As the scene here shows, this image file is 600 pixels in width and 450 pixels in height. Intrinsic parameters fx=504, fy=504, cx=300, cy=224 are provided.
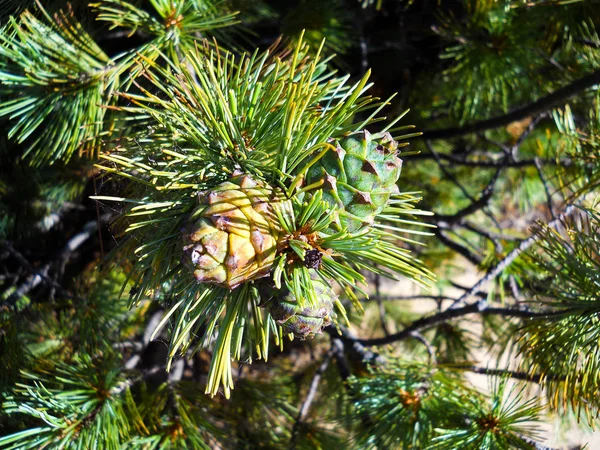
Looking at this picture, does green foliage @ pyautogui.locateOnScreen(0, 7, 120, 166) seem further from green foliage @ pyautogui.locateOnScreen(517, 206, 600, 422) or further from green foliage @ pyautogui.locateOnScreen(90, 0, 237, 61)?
green foliage @ pyautogui.locateOnScreen(517, 206, 600, 422)

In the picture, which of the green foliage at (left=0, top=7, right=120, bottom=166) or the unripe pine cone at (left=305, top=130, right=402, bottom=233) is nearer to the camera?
the unripe pine cone at (left=305, top=130, right=402, bottom=233)

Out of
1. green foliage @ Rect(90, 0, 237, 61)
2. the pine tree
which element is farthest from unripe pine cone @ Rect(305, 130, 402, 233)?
green foliage @ Rect(90, 0, 237, 61)

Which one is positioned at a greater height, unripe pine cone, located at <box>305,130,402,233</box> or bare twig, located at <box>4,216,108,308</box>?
unripe pine cone, located at <box>305,130,402,233</box>

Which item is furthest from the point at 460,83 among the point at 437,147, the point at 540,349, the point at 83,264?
the point at 83,264

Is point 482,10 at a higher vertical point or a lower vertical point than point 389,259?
higher

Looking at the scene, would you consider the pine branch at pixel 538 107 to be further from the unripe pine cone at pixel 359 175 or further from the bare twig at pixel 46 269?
the bare twig at pixel 46 269

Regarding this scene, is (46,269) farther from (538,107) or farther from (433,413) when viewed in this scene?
(538,107)

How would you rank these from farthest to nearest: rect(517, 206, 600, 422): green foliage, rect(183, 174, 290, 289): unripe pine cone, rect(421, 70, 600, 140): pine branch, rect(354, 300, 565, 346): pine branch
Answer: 1. rect(421, 70, 600, 140): pine branch
2. rect(354, 300, 565, 346): pine branch
3. rect(517, 206, 600, 422): green foliage
4. rect(183, 174, 290, 289): unripe pine cone

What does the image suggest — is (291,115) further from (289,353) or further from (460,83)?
(289,353)
